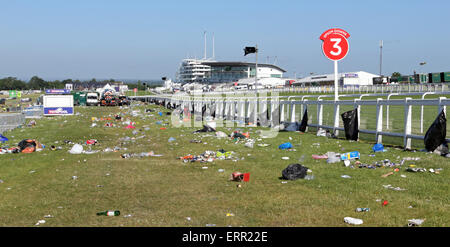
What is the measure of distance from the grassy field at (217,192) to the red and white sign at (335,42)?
6.25 m

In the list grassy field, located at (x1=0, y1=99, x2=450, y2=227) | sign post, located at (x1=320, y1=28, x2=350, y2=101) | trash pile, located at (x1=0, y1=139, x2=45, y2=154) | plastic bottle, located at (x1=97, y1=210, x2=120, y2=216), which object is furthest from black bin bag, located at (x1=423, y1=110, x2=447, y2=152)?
trash pile, located at (x1=0, y1=139, x2=45, y2=154)

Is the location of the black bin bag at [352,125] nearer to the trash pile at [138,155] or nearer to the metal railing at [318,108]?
the metal railing at [318,108]

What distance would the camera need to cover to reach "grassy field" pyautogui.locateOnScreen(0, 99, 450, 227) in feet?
19.6

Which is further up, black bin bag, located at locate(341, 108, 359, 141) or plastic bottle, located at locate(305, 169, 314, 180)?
black bin bag, located at locate(341, 108, 359, 141)

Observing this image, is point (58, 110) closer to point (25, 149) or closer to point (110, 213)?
point (25, 149)

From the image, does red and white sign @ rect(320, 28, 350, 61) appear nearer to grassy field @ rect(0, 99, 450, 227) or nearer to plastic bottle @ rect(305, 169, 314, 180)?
grassy field @ rect(0, 99, 450, 227)

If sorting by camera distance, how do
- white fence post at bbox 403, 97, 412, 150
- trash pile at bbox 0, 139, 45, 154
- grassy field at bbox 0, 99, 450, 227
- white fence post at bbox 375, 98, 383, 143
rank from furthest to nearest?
1. trash pile at bbox 0, 139, 45, 154
2. white fence post at bbox 375, 98, 383, 143
3. white fence post at bbox 403, 97, 412, 150
4. grassy field at bbox 0, 99, 450, 227

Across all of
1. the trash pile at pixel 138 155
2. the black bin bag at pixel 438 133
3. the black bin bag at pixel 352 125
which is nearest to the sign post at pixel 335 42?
the black bin bag at pixel 352 125

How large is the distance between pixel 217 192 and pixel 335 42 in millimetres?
11808

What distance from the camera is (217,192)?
779 cm

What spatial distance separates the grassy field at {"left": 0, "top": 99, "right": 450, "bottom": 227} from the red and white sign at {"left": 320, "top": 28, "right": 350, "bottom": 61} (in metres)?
6.25
